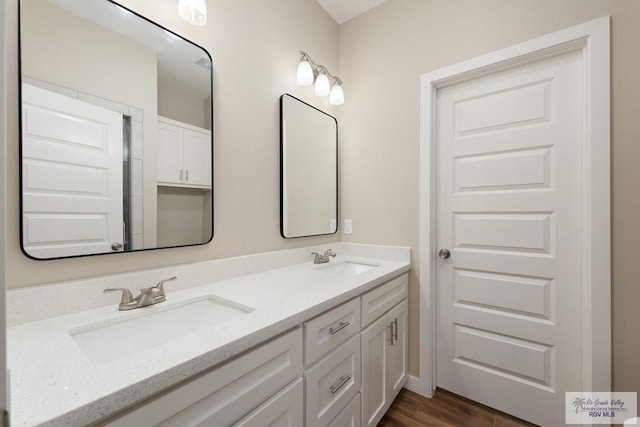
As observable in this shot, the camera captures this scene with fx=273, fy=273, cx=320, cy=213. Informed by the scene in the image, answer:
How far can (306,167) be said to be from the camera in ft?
6.10

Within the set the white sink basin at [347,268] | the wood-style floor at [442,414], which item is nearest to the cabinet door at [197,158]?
the white sink basin at [347,268]

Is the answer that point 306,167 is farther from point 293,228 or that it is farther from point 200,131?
point 200,131

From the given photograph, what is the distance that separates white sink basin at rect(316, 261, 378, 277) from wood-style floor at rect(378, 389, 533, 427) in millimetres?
832

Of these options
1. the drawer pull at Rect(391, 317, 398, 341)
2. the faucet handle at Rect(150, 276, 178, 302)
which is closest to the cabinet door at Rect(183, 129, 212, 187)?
the faucet handle at Rect(150, 276, 178, 302)

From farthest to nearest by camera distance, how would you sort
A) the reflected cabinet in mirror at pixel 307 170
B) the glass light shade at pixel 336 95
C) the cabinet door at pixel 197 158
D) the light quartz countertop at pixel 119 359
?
the glass light shade at pixel 336 95
the reflected cabinet in mirror at pixel 307 170
the cabinet door at pixel 197 158
the light quartz countertop at pixel 119 359

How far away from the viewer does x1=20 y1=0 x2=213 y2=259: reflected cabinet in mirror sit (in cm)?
87

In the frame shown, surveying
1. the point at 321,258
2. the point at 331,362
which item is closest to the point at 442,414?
the point at 331,362

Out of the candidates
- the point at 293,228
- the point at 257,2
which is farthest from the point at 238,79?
the point at 293,228

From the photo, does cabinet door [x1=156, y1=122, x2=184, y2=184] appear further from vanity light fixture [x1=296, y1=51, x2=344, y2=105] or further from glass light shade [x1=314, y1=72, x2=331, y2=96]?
glass light shade [x1=314, y1=72, x2=331, y2=96]

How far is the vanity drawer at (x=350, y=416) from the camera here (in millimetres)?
1124

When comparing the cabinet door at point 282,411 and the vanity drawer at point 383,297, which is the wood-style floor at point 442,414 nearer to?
the vanity drawer at point 383,297

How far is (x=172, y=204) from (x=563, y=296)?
2.00 meters

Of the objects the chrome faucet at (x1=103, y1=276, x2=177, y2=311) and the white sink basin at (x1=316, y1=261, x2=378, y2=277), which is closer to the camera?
the chrome faucet at (x1=103, y1=276, x2=177, y2=311)

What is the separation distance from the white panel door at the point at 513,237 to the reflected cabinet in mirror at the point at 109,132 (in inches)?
58.9
